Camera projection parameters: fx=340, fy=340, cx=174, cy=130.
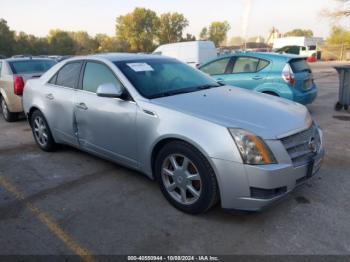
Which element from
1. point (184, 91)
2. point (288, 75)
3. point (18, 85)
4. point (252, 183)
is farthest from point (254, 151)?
point (18, 85)

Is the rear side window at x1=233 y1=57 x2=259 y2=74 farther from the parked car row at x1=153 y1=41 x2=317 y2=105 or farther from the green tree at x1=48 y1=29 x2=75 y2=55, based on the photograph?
the green tree at x1=48 y1=29 x2=75 y2=55

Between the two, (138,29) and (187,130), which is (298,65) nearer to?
(187,130)

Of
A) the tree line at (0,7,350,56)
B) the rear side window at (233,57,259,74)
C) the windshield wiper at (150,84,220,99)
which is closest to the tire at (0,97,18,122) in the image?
the rear side window at (233,57,259,74)

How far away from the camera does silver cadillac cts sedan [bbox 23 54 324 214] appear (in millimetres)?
2963

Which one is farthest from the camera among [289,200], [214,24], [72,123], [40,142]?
[214,24]

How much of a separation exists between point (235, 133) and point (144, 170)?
1.26 metres

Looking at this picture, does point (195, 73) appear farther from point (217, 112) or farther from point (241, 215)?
point (241, 215)

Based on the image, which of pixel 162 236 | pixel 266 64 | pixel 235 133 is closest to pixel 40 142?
pixel 162 236

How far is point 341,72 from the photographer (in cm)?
853

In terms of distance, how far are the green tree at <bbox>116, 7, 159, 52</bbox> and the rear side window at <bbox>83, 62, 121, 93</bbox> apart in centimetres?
7392

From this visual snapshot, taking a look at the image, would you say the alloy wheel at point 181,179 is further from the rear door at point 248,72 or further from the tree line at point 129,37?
the tree line at point 129,37

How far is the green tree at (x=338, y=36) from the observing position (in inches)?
1998

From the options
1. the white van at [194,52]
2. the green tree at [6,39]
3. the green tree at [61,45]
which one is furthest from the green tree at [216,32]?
the white van at [194,52]

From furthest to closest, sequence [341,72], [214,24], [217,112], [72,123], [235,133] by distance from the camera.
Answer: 1. [214,24]
2. [341,72]
3. [72,123]
4. [217,112]
5. [235,133]
